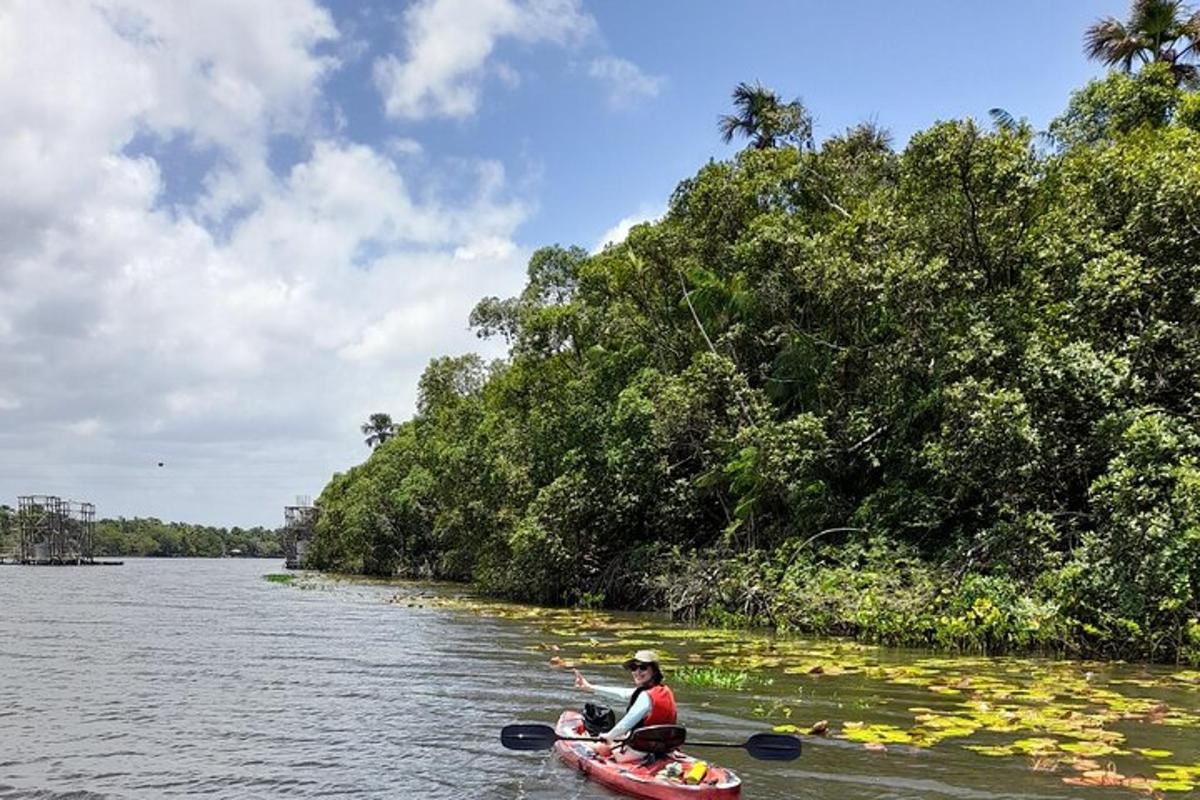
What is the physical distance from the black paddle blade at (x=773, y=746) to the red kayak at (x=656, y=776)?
44 centimetres

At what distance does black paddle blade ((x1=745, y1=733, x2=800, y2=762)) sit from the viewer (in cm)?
877

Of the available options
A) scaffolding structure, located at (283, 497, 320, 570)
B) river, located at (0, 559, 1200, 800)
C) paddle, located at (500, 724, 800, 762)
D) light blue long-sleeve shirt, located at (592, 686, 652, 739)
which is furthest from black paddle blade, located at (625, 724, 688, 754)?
scaffolding structure, located at (283, 497, 320, 570)

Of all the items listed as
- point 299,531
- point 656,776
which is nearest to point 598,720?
point 656,776

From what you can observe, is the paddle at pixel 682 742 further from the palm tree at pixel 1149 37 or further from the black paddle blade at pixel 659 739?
the palm tree at pixel 1149 37

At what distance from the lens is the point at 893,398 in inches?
876

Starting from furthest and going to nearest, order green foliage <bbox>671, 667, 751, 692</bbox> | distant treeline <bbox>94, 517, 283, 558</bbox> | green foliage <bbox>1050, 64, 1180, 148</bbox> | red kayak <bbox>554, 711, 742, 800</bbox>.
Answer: distant treeline <bbox>94, 517, 283, 558</bbox>, green foliage <bbox>1050, 64, 1180, 148</bbox>, green foliage <bbox>671, 667, 751, 692</bbox>, red kayak <bbox>554, 711, 742, 800</bbox>

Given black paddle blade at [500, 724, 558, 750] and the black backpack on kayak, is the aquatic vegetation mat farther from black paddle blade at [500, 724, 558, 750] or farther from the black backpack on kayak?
black paddle blade at [500, 724, 558, 750]

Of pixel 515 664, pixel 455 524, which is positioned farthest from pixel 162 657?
pixel 455 524

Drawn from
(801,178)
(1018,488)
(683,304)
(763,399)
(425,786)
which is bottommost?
(425,786)

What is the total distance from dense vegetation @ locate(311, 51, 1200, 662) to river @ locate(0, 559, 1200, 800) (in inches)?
79.2

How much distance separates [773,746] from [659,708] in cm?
114

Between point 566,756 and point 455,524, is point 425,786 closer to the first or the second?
point 566,756

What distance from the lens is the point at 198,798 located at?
8609 mm

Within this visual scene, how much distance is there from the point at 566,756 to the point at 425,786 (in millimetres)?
1599
